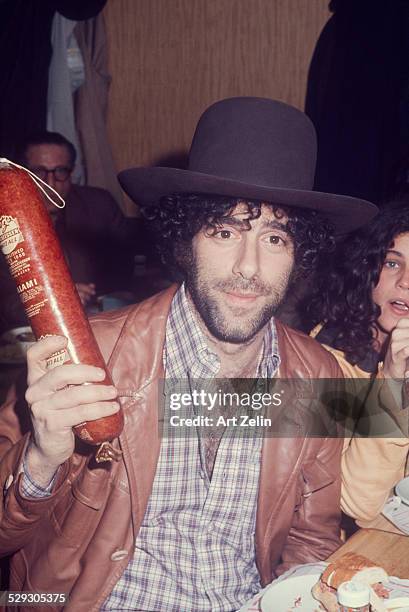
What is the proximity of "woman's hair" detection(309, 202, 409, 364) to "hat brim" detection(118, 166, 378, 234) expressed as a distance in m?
0.27

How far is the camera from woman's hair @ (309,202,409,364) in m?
2.02

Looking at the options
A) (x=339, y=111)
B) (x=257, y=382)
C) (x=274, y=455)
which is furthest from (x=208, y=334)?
(x=339, y=111)

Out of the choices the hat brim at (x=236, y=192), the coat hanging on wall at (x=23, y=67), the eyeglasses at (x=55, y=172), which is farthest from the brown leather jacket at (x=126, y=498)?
the coat hanging on wall at (x=23, y=67)

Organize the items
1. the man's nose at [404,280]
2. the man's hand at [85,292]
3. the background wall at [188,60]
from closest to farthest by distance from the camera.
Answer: the man's nose at [404,280]
the man's hand at [85,292]
the background wall at [188,60]

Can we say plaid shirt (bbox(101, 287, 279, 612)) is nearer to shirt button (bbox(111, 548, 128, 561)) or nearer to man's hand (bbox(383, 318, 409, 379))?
shirt button (bbox(111, 548, 128, 561))

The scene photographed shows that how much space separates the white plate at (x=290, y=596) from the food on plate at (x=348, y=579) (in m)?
0.02

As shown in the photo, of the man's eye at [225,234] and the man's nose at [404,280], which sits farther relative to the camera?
the man's nose at [404,280]

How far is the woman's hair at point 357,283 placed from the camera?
6.63ft

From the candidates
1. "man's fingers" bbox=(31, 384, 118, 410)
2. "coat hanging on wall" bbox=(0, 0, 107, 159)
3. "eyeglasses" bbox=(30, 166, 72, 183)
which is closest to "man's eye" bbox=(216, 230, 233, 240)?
"man's fingers" bbox=(31, 384, 118, 410)

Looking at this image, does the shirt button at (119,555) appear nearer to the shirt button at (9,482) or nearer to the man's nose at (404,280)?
the shirt button at (9,482)

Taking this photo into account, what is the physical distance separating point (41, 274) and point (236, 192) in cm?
55

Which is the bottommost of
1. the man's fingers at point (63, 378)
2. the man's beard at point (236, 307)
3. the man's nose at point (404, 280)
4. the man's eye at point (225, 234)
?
the man's nose at point (404, 280)

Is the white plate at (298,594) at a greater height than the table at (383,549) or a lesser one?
greater

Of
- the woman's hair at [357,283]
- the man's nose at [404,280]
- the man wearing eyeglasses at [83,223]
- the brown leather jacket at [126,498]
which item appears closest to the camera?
the brown leather jacket at [126,498]
